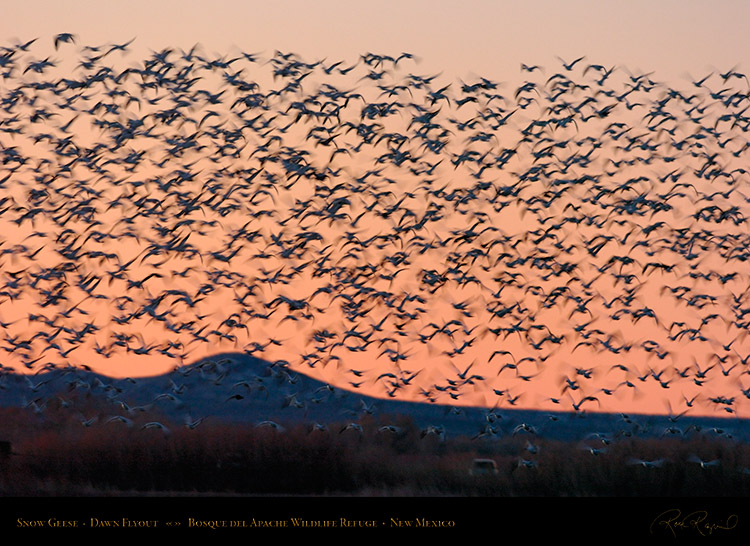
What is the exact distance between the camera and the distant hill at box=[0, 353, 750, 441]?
20.1 m

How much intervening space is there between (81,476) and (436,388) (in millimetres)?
5270

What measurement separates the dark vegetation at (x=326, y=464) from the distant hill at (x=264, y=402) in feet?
0.57

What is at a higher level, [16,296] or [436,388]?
[16,296]

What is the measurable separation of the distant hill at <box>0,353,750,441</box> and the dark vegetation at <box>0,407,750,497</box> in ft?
0.57

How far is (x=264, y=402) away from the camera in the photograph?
20172 mm

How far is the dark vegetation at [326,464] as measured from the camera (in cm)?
1983

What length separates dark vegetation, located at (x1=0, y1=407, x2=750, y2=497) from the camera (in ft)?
65.1

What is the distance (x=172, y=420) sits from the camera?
20203 mm

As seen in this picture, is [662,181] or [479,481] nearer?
[479,481]

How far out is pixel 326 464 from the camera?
20.0 meters

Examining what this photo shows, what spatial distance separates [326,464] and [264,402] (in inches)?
49.7

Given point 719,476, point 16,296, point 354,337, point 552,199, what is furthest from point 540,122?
point 16,296

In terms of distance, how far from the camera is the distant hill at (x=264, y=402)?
20.1 metres

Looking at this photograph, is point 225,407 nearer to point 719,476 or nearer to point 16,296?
point 16,296
